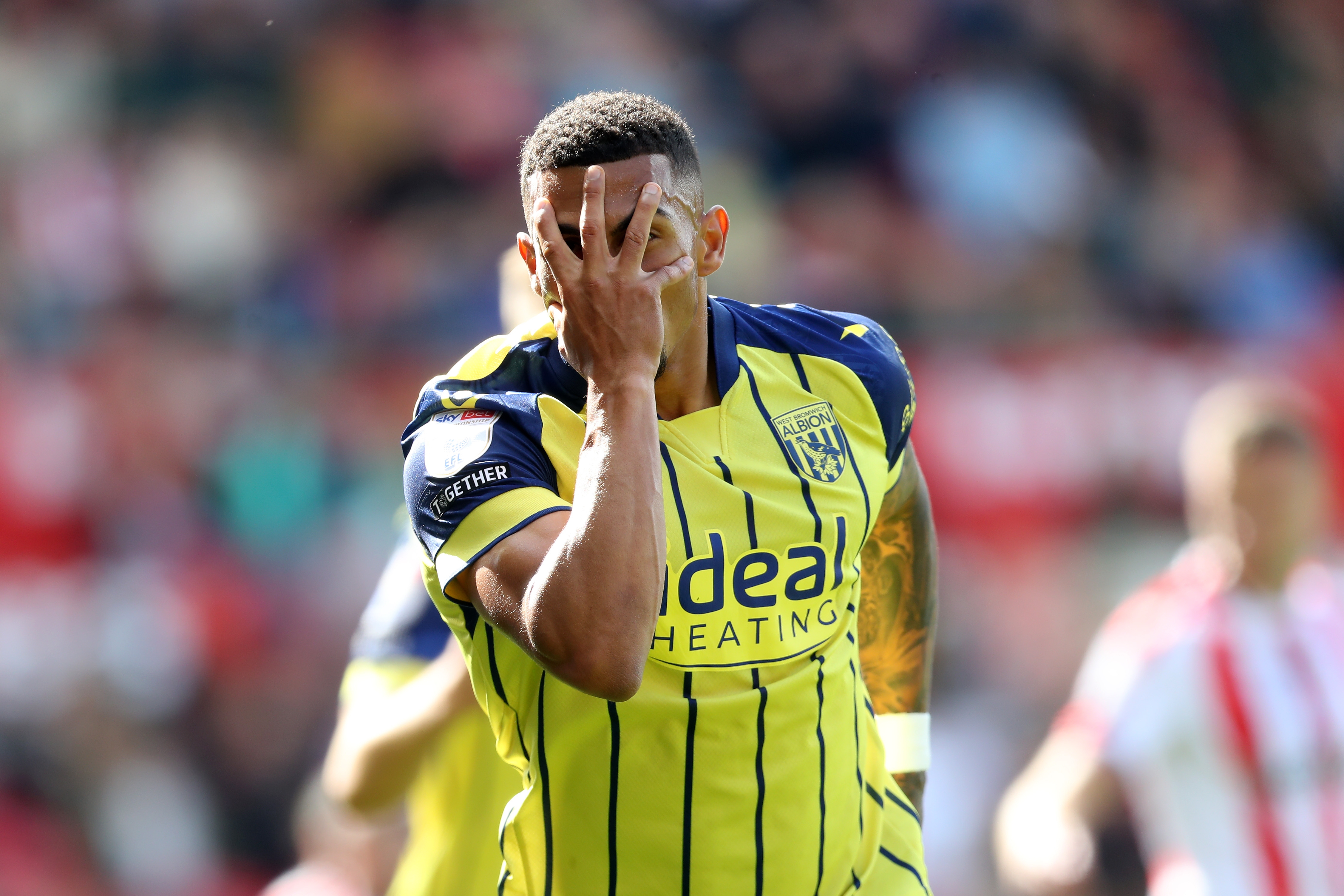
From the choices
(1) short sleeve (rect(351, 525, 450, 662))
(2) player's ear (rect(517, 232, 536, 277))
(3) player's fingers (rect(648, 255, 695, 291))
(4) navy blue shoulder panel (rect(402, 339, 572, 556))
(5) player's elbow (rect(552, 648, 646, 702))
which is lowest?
(1) short sleeve (rect(351, 525, 450, 662))

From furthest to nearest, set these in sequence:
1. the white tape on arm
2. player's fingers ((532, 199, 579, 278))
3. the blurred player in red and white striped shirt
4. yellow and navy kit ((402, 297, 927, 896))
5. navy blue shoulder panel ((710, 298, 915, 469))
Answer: the blurred player in red and white striped shirt < the white tape on arm < navy blue shoulder panel ((710, 298, 915, 469)) < yellow and navy kit ((402, 297, 927, 896)) < player's fingers ((532, 199, 579, 278))

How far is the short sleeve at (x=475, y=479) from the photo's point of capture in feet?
6.84

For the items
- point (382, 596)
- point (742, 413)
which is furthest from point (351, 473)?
point (742, 413)

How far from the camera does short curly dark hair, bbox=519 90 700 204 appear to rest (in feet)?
7.00

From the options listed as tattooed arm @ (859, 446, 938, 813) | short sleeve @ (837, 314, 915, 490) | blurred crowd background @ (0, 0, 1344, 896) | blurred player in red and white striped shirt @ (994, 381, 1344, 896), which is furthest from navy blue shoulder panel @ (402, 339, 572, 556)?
blurred crowd background @ (0, 0, 1344, 896)

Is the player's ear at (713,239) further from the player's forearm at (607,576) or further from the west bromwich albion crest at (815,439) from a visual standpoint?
the player's forearm at (607,576)

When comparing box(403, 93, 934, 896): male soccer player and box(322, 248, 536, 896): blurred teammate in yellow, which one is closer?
box(403, 93, 934, 896): male soccer player

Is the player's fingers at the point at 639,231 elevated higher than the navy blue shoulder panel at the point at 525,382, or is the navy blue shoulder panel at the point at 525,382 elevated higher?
the player's fingers at the point at 639,231

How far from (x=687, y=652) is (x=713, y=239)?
2.28 ft

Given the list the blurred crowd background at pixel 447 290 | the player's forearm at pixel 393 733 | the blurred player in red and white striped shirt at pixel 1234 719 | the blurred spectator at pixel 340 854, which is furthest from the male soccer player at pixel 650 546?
the blurred crowd background at pixel 447 290

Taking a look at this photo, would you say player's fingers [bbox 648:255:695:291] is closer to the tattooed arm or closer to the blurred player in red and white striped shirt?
the tattooed arm

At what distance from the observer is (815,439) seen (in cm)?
241

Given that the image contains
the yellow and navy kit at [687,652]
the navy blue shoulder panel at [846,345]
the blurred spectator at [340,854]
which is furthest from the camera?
the blurred spectator at [340,854]

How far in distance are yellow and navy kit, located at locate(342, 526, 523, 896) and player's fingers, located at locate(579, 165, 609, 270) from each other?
126 cm
